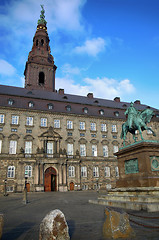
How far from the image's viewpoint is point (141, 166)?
13180mm

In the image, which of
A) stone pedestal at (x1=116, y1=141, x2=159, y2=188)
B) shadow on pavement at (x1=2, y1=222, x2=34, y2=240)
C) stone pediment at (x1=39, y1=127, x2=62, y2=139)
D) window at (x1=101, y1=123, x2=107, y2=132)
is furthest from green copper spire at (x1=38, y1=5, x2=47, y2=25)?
shadow on pavement at (x1=2, y1=222, x2=34, y2=240)

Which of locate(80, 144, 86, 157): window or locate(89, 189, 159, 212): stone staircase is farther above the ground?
locate(80, 144, 86, 157): window

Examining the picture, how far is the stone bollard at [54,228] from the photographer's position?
4914mm

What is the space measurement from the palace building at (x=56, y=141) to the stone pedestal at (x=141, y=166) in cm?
2138

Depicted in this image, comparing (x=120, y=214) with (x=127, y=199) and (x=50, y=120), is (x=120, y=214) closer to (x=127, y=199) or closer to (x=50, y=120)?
(x=127, y=199)

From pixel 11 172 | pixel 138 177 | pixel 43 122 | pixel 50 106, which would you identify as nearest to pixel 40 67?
pixel 50 106

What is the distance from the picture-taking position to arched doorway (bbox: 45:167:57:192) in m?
34.9

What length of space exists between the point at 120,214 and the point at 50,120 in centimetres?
3384

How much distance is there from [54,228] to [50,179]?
3157 cm

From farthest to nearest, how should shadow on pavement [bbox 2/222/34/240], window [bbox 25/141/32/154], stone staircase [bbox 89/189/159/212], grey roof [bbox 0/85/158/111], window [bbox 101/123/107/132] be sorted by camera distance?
1. window [bbox 101/123/107/132]
2. grey roof [bbox 0/85/158/111]
3. window [bbox 25/141/32/154]
4. stone staircase [bbox 89/189/159/212]
5. shadow on pavement [bbox 2/222/34/240]

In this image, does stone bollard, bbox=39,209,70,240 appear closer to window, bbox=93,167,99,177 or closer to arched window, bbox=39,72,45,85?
window, bbox=93,167,99,177

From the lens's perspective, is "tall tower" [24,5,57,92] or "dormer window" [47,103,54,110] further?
"tall tower" [24,5,57,92]

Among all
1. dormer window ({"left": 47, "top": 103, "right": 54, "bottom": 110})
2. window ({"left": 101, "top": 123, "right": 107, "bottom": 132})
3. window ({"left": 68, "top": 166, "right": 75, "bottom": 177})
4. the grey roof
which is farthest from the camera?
window ({"left": 101, "top": 123, "right": 107, "bottom": 132})

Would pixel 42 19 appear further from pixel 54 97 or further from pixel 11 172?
pixel 11 172
